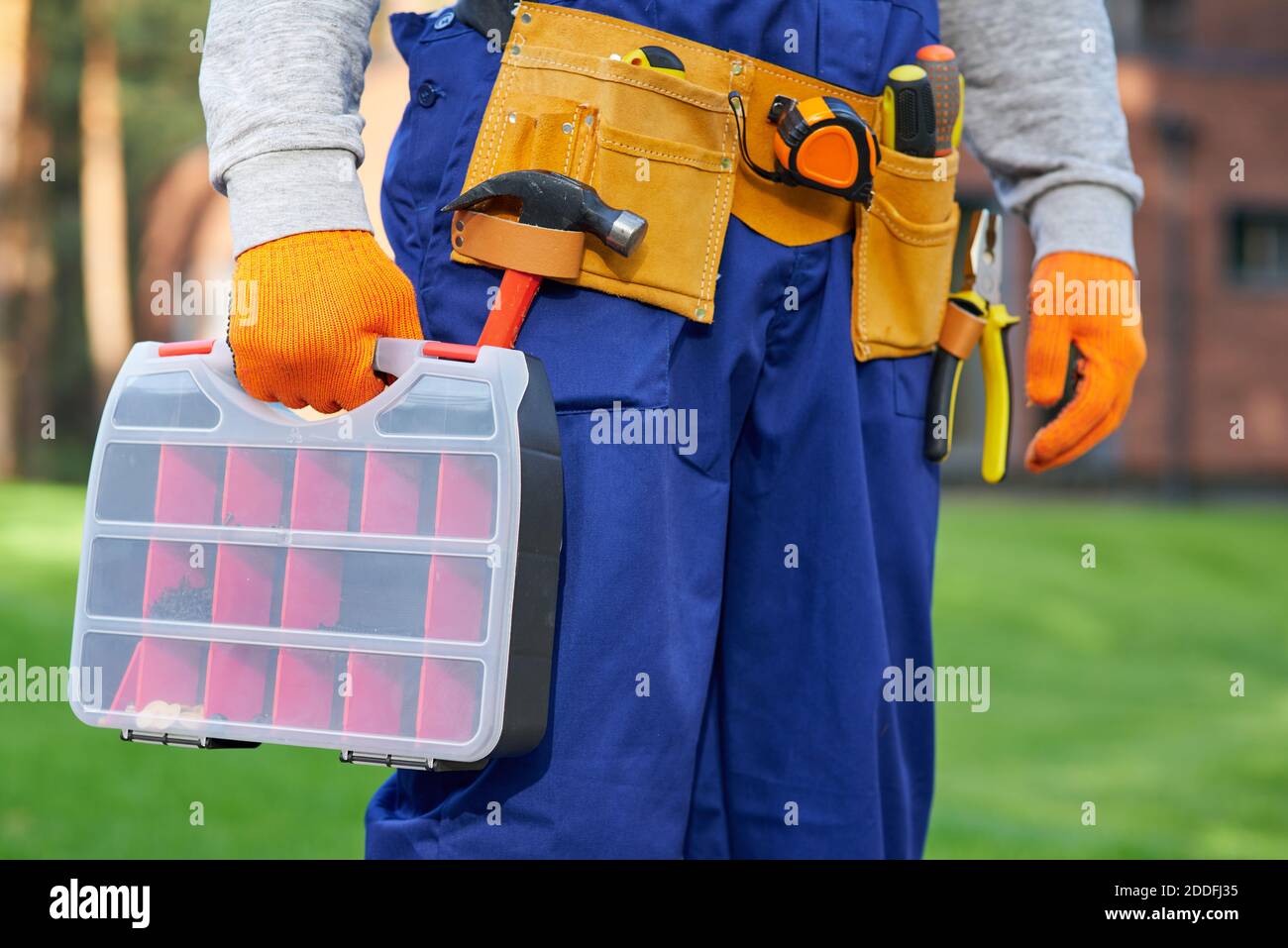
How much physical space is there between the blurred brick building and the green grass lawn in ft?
24.9

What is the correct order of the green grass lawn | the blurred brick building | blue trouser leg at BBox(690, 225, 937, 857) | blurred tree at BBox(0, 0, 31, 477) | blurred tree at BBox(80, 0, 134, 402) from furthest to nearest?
blurred tree at BBox(80, 0, 134, 402) → the blurred brick building → blurred tree at BBox(0, 0, 31, 477) → the green grass lawn → blue trouser leg at BBox(690, 225, 937, 857)

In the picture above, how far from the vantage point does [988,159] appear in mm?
1958

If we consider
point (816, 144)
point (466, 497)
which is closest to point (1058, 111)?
point (816, 144)

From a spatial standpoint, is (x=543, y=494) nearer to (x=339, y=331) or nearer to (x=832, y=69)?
(x=339, y=331)

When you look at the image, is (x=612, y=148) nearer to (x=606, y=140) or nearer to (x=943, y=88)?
(x=606, y=140)

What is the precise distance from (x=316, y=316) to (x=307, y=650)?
35cm

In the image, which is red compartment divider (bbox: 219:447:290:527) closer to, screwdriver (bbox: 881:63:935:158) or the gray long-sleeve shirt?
the gray long-sleeve shirt

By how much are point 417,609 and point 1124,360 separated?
1.00 m

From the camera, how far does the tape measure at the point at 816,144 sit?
1493mm

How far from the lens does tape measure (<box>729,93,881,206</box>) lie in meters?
1.49

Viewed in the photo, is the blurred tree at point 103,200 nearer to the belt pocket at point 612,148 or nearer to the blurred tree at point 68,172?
the blurred tree at point 68,172

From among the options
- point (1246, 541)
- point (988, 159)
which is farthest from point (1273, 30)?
point (988, 159)

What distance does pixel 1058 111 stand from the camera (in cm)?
185
